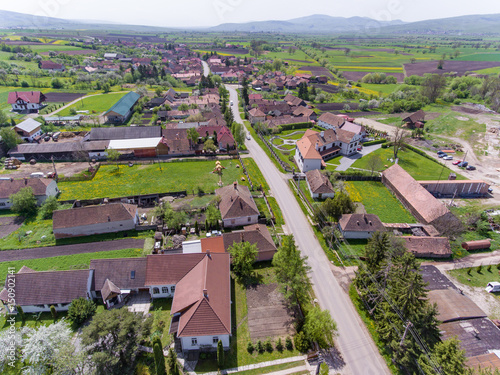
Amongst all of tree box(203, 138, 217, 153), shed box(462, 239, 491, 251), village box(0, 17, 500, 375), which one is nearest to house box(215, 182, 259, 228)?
village box(0, 17, 500, 375)

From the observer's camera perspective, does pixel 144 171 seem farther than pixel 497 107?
No

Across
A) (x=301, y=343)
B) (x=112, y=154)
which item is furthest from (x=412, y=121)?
(x=112, y=154)

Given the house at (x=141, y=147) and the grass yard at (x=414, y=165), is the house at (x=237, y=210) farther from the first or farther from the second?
the grass yard at (x=414, y=165)

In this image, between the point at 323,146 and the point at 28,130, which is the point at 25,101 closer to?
the point at 28,130

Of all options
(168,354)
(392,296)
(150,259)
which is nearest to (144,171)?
(150,259)

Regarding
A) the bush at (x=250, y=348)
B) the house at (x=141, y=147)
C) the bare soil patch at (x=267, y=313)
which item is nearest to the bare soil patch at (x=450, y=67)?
the house at (x=141, y=147)

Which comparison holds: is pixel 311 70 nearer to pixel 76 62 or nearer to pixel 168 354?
pixel 76 62

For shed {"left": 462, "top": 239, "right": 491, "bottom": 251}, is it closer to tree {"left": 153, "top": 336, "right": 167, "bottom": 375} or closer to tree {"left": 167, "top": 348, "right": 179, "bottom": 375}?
tree {"left": 167, "top": 348, "right": 179, "bottom": 375}
